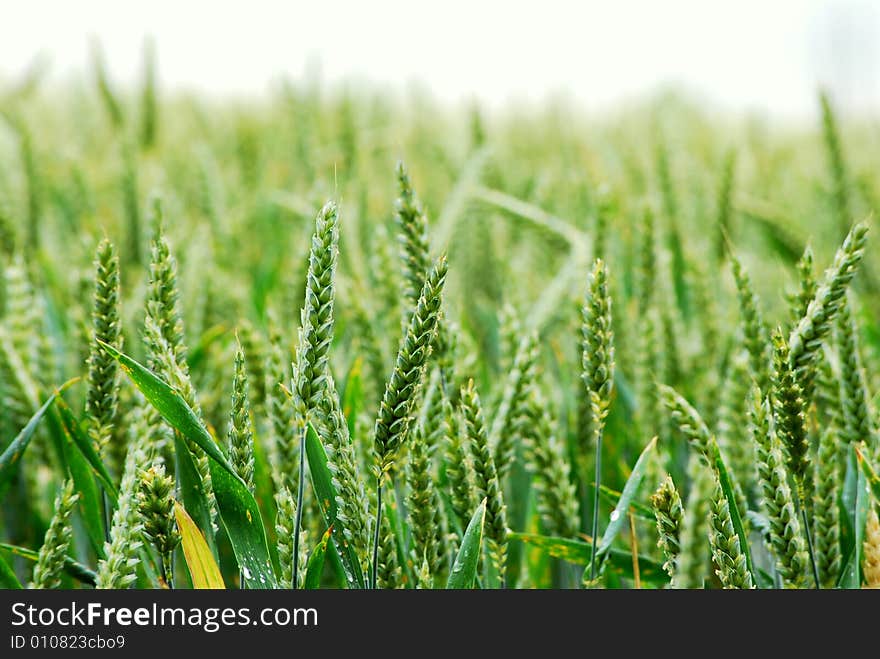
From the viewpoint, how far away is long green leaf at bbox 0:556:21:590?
569mm

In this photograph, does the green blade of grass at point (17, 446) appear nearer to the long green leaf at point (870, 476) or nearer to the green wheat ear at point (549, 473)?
the green wheat ear at point (549, 473)

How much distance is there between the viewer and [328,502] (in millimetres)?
554

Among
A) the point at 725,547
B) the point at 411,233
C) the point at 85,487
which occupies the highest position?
the point at 411,233

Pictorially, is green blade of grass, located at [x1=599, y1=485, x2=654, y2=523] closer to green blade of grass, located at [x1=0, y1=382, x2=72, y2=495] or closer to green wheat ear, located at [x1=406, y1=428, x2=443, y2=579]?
green wheat ear, located at [x1=406, y1=428, x2=443, y2=579]

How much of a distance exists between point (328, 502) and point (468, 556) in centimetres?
11

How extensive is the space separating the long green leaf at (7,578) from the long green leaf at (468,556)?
1.08ft

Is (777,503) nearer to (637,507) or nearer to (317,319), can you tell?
(637,507)

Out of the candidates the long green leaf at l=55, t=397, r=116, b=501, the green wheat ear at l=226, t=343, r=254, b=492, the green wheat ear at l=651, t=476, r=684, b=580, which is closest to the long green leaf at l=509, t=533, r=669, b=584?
the green wheat ear at l=651, t=476, r=684, b=580

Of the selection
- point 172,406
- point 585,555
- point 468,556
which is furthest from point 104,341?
point 585,555

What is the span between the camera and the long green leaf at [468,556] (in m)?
0.52

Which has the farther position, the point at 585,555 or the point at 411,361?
the point at 585,555

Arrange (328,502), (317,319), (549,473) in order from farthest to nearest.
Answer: (549,473)
(328,502)
(317,319)

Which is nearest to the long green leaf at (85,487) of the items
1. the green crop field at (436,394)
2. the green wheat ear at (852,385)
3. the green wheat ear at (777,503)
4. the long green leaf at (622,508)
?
the green crop field at (436,394)
